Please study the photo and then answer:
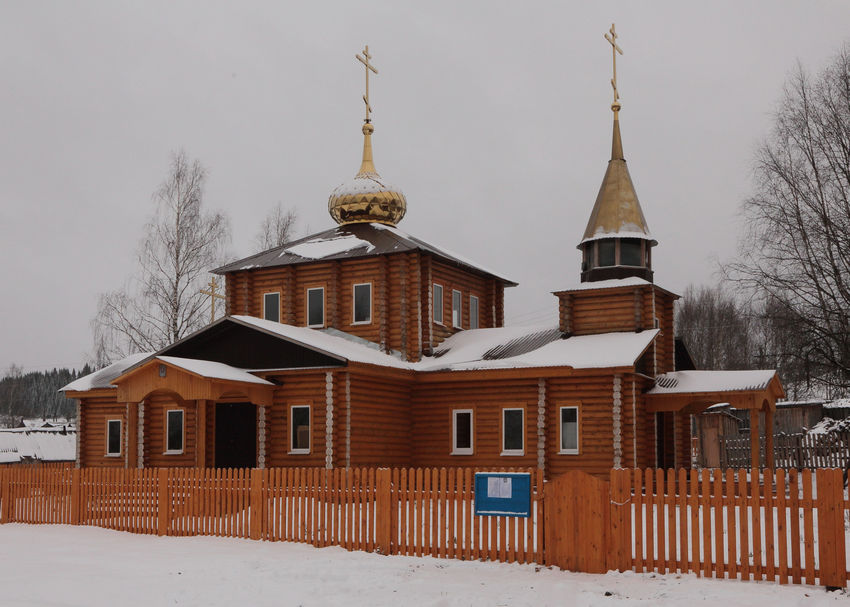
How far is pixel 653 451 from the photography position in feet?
81.3

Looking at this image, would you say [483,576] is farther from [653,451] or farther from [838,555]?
[653,451]

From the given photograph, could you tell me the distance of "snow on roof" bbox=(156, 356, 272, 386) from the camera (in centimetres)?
2034

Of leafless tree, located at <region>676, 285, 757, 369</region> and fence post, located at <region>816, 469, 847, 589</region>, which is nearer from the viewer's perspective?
fence post, located at <region>816, 469, 847, 589</region>

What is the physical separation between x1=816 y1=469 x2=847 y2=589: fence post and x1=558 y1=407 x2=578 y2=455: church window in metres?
12.7

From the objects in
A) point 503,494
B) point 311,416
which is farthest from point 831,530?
point 311,416

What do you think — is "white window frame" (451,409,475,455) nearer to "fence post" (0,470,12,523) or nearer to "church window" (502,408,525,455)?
"church window" (502,408,525,455)

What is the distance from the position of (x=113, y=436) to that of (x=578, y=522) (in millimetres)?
21633

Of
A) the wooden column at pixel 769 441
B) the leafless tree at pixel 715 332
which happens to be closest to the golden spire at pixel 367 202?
the wooden column at pixel 769 441

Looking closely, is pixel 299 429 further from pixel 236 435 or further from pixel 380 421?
pixel 236 435

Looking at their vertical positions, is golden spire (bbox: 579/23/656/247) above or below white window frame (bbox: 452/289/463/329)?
above

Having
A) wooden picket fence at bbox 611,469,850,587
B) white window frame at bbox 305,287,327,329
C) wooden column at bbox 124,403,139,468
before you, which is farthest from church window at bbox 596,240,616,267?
wooden picket fence at bbox 611,469,850,587

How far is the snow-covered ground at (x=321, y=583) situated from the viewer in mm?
10078

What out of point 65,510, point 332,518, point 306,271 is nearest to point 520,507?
point 332,518

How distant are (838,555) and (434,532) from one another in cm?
513
